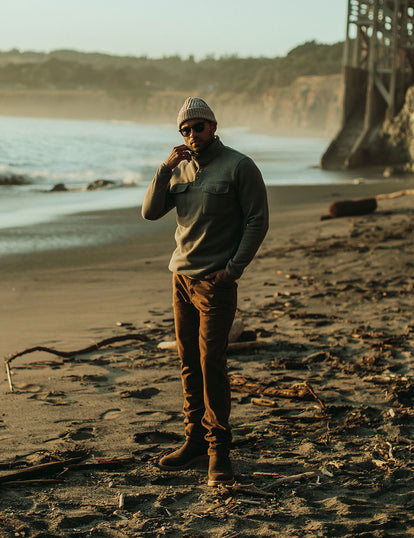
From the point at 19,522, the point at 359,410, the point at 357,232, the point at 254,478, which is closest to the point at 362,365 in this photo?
the point at 359,410

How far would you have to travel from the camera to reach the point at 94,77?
14350 cm

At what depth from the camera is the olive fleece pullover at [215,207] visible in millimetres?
3676

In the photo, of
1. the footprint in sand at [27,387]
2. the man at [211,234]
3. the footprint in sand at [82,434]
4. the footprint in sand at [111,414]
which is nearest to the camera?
the man at [211,234]

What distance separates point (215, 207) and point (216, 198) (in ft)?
0.16

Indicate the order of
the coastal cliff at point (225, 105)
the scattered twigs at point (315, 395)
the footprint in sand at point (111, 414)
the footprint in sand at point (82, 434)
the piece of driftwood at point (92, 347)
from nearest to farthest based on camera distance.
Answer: the footprint in sand at point (82, 434) → the footprint in sand at point (111, 414) → the scattered twigs at point (315, 395) → the piece of driftwood at point (92, 347) → the coastal cliff at point (225, 105)

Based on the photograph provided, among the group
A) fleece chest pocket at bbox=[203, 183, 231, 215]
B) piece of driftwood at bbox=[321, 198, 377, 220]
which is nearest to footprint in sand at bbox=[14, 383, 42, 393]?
fleece chest pocket at bbox=[203, 183, 231, 215]

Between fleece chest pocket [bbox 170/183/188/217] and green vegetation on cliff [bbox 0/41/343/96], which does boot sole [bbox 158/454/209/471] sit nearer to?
fleece chest pocket [bbox 170/183/188/217]

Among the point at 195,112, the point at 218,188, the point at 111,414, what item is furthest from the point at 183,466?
the point at 195,112

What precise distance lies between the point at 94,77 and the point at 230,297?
14686cm

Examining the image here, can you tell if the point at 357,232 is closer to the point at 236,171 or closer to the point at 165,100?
the point at 236,171

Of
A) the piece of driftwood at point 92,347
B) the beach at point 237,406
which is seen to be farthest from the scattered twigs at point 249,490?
the piece of driftwood at point 92,347

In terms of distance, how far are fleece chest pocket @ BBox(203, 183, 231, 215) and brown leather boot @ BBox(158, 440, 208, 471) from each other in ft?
4.36

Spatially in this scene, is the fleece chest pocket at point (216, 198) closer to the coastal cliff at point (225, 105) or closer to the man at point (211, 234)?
the man at point (211, 234)

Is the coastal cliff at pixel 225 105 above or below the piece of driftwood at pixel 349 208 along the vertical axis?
above
